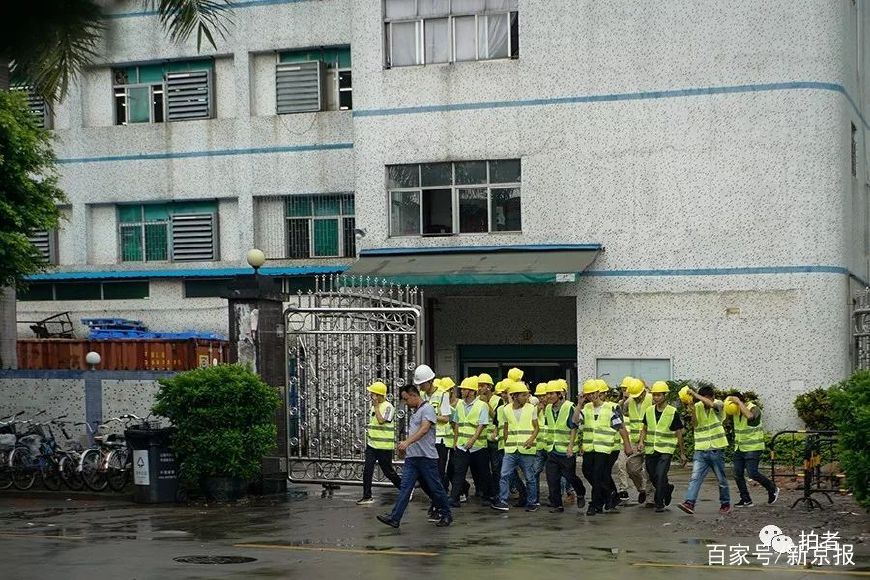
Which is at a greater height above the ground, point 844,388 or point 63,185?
point 63,185

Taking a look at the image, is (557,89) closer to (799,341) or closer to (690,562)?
(799,341)

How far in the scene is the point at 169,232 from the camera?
3247 centimetres

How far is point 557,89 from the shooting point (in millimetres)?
27047

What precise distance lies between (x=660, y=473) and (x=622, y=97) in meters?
11.1

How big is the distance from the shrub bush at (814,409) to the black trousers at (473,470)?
8.44 metres

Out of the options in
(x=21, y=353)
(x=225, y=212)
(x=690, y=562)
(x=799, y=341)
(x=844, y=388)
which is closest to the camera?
(x=690, y=562)

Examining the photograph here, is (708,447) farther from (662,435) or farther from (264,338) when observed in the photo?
(264,338)

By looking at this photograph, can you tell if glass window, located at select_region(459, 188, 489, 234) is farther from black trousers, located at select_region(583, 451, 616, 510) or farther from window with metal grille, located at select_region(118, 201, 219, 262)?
black trousers, located at select_region(583, 451, 616, 510)

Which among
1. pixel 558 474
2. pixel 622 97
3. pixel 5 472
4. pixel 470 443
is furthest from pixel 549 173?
pixel 5 472

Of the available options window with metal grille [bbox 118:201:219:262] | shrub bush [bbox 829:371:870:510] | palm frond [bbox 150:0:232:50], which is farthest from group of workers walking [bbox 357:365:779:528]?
window with metal grille [bbox 118:201:219:262]

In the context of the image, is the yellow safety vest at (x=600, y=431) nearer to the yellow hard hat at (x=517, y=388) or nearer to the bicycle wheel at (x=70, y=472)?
the yellow hard hat at (x=517, y=388)

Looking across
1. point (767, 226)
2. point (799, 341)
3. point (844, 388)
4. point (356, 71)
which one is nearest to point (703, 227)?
point (767, 226)

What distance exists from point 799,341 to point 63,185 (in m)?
18.0

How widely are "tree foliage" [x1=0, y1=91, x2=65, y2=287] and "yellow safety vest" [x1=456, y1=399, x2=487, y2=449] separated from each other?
858 centimetres
